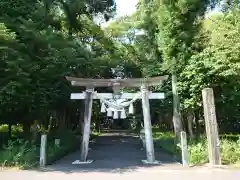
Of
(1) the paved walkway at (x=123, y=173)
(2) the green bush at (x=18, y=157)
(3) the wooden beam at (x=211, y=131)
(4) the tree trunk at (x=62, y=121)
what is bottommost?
(1) the paved walkway at (x=123, y=173)

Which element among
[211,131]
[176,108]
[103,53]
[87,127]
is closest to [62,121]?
[103,53]

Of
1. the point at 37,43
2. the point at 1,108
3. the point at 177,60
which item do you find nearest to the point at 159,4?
the point at 177,60

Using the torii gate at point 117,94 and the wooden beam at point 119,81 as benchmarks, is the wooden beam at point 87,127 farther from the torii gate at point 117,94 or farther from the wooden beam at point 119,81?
the wooden beam at point 119,81

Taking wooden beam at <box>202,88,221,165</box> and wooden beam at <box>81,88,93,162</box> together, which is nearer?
wooden beam at <box>202,88,221,165</box>

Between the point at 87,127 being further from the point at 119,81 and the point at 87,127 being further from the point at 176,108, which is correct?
the point at 176,108

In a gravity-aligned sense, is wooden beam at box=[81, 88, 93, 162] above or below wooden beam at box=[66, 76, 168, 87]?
below

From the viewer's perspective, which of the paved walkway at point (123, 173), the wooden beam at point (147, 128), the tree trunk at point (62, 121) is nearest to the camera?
the paved walkway at point (123, 173)

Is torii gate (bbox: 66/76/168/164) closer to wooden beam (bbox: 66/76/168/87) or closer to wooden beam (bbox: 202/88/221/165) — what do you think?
wooden beam (bbox: 66/76/168/87)

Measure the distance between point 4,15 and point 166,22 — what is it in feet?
29.7

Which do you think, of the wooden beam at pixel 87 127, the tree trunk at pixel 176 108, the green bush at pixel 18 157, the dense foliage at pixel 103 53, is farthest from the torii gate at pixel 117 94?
the tree trunk at pixel 176 108

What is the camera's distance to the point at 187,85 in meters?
18.7

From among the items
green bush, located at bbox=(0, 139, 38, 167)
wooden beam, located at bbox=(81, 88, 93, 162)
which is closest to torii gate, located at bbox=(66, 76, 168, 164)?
wooden beam, located at bbox=(81, 88, 93, 162)

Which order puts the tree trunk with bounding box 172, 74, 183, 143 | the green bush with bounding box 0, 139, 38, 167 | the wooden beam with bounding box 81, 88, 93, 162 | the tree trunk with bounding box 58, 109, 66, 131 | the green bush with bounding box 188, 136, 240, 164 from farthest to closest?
1. the tree trunk with bounding box 58, 109, 66, 131
2. the tree trunk with bounding box 172, 74, 183, 143
3. the wooden beam with bounding box 81, 88, 93, 162
4. the green bush with bounding box 188, 136, 240, 164
5. the green bush with bounding box 0, 139, 38, 167

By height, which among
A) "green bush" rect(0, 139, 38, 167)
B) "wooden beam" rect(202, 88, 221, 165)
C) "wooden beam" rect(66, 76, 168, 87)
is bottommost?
"green bush" rect(0, 139, 38, 167)
